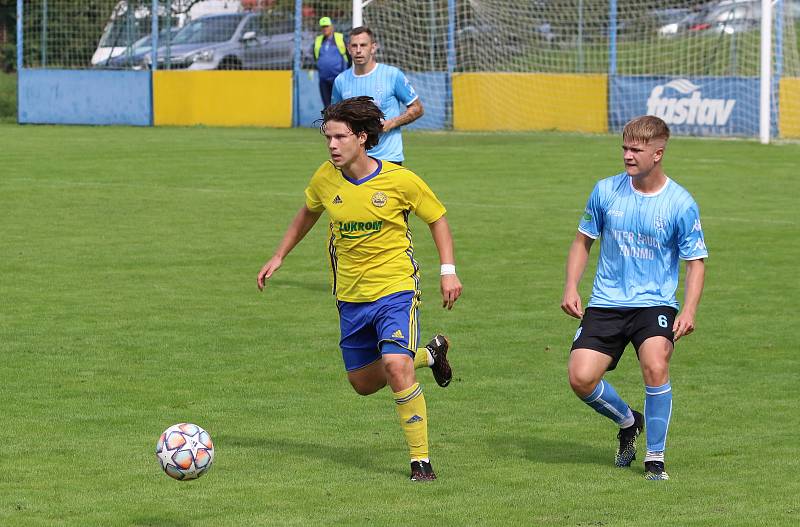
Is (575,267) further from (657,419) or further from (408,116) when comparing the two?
(408,116)

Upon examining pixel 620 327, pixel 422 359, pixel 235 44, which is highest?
pixel 235 44

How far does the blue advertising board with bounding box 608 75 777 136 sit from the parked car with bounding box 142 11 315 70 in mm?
7697

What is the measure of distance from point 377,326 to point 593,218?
1.15 m

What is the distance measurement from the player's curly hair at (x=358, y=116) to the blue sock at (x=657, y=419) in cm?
177

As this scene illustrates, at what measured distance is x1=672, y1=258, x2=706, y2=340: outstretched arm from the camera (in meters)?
7.16

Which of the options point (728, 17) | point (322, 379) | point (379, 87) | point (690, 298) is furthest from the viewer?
point (728, 17)

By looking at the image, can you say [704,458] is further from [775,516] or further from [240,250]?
[240,250]

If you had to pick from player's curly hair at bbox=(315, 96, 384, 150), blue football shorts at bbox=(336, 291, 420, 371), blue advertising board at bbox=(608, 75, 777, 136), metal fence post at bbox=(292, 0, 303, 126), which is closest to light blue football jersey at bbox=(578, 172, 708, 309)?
blue football shorts at bbox=(336, 291, 420, 371)

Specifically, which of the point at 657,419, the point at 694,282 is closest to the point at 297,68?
the point at 694,282

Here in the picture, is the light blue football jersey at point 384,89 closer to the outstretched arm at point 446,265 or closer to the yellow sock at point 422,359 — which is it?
the yellow sock at point 422,359

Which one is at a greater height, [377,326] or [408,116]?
[408,116]

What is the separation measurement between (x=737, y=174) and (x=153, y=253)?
1044 centimetres

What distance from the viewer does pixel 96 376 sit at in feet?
31.5

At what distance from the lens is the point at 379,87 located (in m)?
13.3
